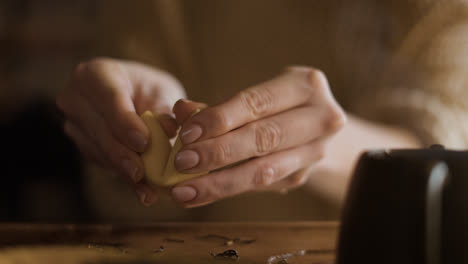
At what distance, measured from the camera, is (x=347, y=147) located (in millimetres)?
619

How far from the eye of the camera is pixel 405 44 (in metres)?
0.77

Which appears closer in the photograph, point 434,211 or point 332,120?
point 434,211

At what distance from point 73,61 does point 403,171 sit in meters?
0.81

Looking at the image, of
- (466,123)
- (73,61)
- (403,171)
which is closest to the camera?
(403,171)

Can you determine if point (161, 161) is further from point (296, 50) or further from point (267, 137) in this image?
point (296, 50)

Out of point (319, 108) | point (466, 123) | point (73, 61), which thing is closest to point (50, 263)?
point (319, 108)

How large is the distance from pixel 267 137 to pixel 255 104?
3 cm

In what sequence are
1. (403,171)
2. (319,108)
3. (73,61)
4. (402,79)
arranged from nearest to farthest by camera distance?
(403,171) < (319,108) < (402,79) < (73,61)

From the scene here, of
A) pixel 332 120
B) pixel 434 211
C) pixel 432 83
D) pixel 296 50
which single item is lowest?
pixel 434 211

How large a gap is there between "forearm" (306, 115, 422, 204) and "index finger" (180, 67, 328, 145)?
0.71ft

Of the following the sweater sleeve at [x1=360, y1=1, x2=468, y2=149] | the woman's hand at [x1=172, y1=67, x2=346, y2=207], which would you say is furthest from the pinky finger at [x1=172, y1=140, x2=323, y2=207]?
the sweater sleeve at [x1=360, y1=1, x2=468, y2=149]

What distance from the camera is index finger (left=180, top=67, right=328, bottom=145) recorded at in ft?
0.95

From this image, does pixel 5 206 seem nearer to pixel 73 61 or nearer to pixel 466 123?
pixel 73 61

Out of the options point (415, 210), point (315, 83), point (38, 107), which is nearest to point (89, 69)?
point (315, 83)
